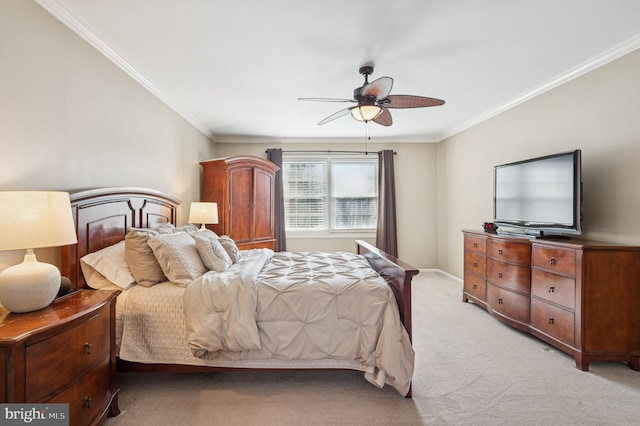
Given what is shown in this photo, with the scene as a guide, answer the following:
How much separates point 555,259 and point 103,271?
360 cm

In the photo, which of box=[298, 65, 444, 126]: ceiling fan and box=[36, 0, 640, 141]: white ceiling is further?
box=[298, 65, 444, 126]: ceiling fan

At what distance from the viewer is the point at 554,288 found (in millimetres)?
2600

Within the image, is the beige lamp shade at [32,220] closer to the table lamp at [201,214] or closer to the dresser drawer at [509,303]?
the table lamp at [201,214]

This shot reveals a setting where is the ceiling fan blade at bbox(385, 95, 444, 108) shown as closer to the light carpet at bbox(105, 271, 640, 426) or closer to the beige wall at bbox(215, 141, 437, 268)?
A: the light carpet at bbox(105, 271, 640, 426)

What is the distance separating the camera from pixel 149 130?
3.08 metres

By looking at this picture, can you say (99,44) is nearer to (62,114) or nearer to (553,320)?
(62,114)

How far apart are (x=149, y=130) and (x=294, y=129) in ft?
7.50

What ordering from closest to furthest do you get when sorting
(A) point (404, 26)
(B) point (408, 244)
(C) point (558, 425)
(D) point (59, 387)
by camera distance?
(D) point (59, 387), (C) point (558, 425), (A) point (404, 26), (B) point (408, 244)

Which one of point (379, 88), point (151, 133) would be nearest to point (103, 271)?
point (151, 133)

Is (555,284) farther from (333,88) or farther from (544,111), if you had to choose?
(333,88)

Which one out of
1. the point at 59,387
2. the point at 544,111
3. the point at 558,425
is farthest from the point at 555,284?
the point at 59,387

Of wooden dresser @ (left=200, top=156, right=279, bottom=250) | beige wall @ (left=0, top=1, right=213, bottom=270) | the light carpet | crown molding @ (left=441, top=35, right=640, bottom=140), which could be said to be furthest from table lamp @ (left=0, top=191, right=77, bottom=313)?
crown molding @ (left=441, top=35, right=640, bottom=140)

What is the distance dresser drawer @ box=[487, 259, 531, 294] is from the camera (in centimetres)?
292

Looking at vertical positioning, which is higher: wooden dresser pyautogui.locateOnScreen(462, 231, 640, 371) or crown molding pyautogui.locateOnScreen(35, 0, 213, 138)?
crown molding pyautogui.locateOnScreen(35, 0, 213, 138)
